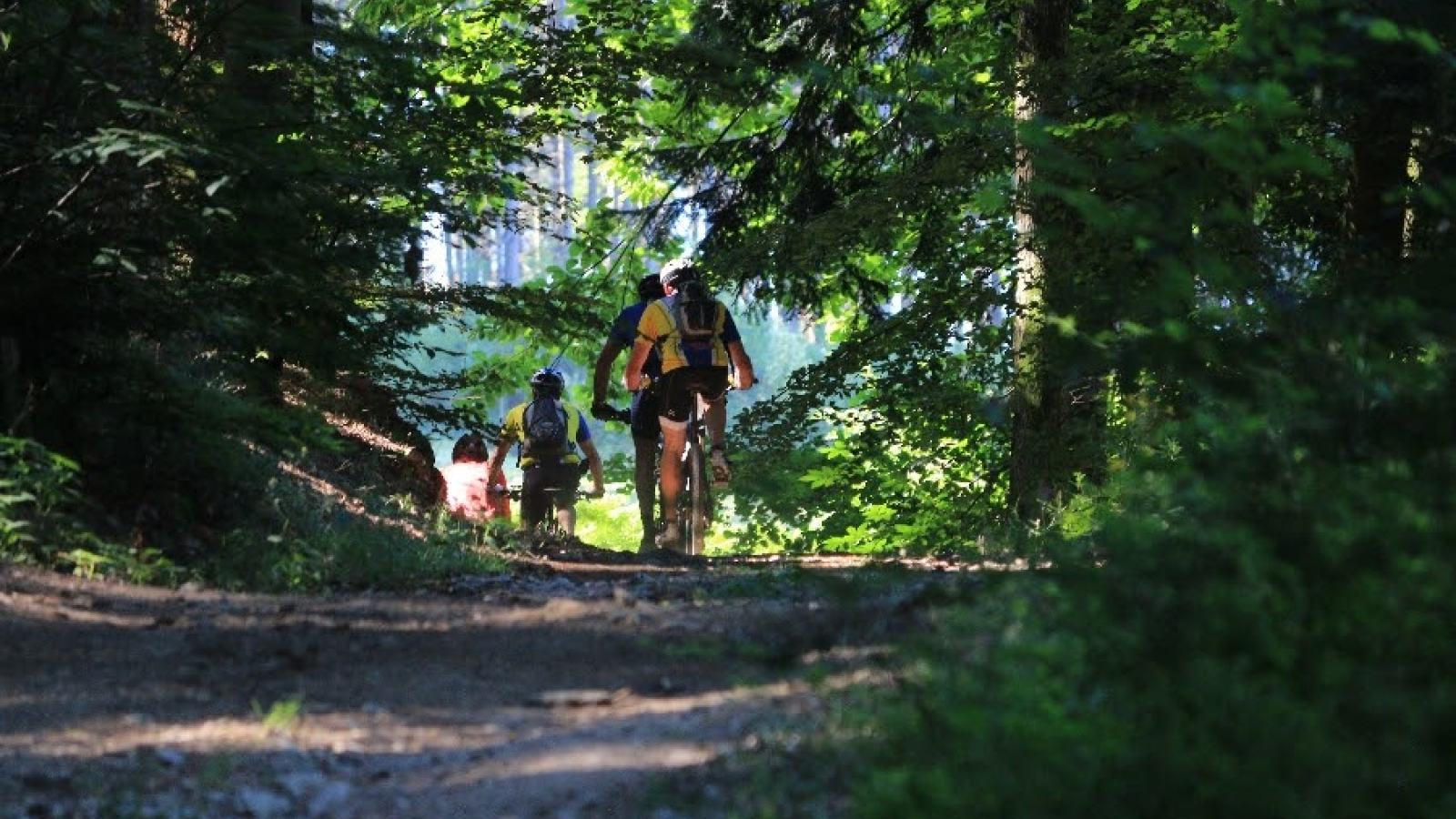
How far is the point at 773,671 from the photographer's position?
5762 mm

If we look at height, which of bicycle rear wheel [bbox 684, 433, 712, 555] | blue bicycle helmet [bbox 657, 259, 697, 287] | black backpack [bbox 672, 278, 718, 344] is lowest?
bicycle rear wheel [bbox 684, 433, 712, 555]

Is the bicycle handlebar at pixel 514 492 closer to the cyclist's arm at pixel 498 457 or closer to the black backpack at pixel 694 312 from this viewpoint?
the cyclist's arm at pixel 498 457

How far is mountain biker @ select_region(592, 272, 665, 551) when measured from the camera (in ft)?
46.1

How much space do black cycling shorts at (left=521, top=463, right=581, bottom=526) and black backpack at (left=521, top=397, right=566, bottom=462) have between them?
0.11 metres

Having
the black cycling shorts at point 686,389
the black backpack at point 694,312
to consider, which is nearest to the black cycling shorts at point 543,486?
the black cycling shorts at point 686,389

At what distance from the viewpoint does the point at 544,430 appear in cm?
1491

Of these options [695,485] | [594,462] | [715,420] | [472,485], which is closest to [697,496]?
[695,485]

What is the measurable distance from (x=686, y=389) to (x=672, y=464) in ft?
2.06

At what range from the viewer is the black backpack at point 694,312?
13.1m

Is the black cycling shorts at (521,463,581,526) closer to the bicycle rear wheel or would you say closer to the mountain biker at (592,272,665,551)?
the mountain biker at (592,272,665,551)

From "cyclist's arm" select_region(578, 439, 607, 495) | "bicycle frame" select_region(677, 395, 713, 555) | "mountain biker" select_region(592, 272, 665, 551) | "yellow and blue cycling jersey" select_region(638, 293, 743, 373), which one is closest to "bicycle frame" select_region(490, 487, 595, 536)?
"cyclist's arm" select_region(578, 439, 607, 495)

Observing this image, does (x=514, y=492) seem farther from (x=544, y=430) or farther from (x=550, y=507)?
(x=544, y=430)

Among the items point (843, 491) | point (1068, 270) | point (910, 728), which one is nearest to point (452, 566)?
point (1068, 270)

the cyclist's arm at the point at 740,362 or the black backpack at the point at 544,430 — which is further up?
the cyclist's arm at the point at 740,362
